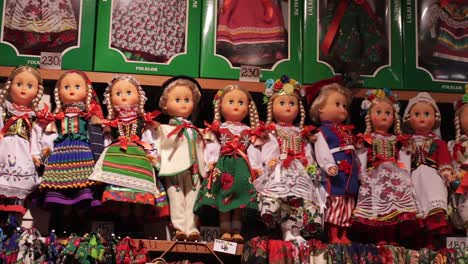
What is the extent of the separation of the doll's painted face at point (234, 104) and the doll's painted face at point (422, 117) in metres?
0.63

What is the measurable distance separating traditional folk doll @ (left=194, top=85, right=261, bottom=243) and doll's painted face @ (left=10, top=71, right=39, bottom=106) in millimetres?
632

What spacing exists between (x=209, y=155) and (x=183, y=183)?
0.45 ft

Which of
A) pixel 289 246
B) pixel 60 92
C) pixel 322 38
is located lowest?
pixel 289 246

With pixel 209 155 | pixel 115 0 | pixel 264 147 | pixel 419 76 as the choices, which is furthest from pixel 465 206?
pixel 115 0

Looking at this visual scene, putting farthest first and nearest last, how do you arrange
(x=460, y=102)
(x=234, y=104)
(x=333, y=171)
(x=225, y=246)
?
(x=460, y=102)
(x=234, y=104)
(x=333, y=171)
(x=225, y=246)

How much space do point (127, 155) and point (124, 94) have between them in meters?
0.24

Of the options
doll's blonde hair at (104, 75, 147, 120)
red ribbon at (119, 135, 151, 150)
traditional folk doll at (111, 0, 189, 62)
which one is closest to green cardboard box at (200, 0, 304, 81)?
traditional folk doll at (111, 0, 189, 62)

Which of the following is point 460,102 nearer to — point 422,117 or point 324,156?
point 422,117

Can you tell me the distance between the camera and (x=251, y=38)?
8.95 ft

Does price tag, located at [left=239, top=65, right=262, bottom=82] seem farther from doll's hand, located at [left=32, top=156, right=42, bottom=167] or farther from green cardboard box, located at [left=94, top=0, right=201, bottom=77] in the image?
doll's hand, located at [left=32, top=156, right=42, bottom=167]

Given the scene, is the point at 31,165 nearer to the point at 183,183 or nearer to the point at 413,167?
the point at 183,183

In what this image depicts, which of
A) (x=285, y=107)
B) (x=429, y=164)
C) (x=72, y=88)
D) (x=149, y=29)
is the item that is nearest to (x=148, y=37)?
(x=149, y=29)

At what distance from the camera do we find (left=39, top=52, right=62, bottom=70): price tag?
8.64ft

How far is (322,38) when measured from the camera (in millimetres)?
2764
